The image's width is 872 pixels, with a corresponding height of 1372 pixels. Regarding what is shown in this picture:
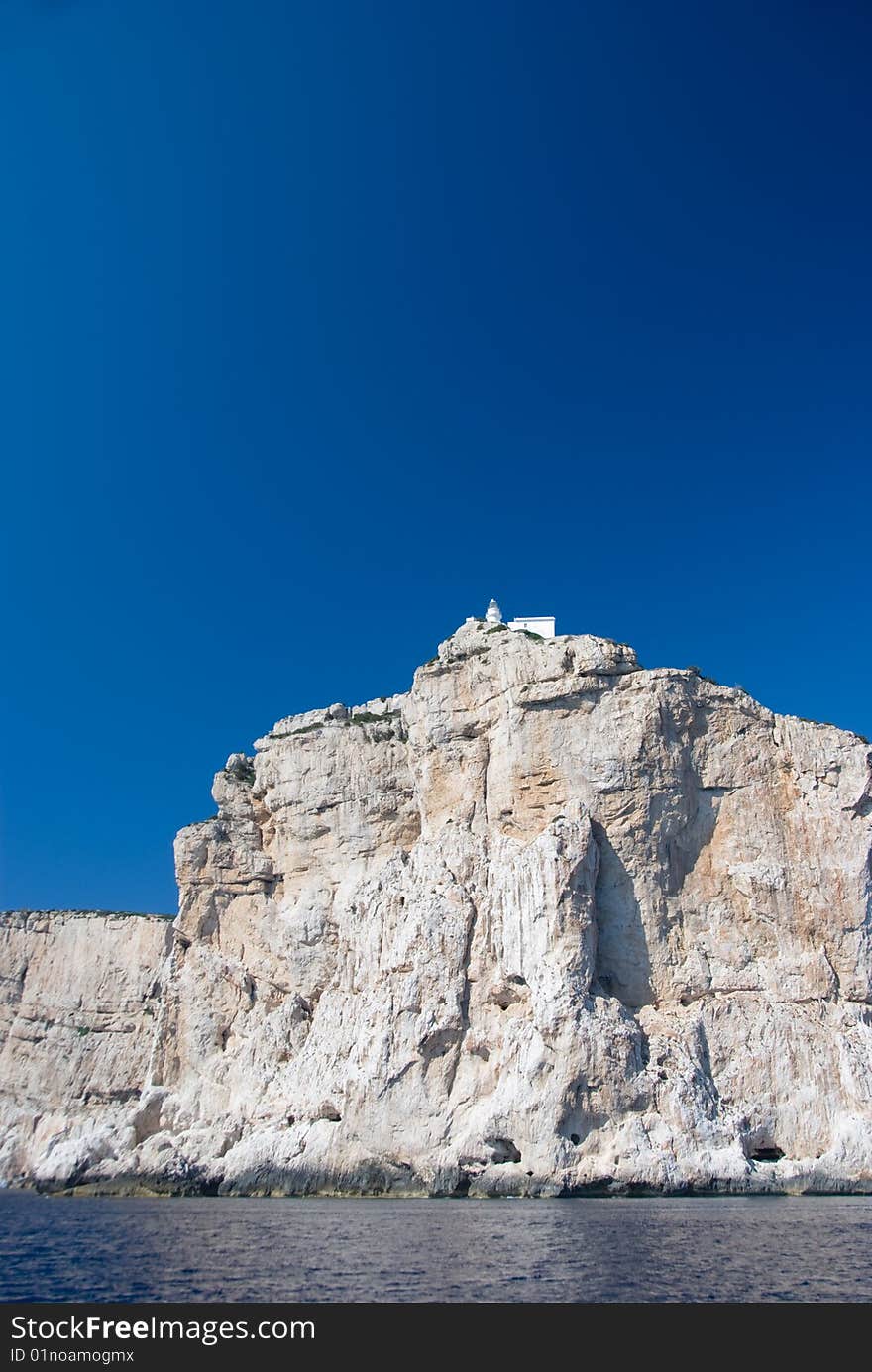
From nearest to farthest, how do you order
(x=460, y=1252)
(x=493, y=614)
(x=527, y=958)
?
(x=460, y=1252) → (x=527, y=958) → (x=493, y=614)

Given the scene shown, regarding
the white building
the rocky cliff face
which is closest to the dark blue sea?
the rocky cliff face

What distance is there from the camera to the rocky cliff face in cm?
3412

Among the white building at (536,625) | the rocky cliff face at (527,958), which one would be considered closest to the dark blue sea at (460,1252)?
the rocky cliff face at (527,958)

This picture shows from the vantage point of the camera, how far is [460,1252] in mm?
19922

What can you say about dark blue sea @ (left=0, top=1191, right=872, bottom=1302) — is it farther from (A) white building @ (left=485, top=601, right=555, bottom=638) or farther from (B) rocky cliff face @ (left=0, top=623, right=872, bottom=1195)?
(A) white building @ (left=485, top=601, right=555, bottom=638)

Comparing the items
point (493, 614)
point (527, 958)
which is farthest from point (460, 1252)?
point (493, 614)

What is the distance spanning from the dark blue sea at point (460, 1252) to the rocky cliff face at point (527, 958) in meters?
3.69

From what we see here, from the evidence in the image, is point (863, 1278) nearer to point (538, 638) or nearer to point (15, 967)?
point (538, 638)

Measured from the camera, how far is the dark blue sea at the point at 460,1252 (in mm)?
16250

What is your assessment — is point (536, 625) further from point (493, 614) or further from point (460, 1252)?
point (460, 1252)

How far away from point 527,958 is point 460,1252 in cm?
1749

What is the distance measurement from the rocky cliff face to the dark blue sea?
145 inches

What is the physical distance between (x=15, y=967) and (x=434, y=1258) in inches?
1842
